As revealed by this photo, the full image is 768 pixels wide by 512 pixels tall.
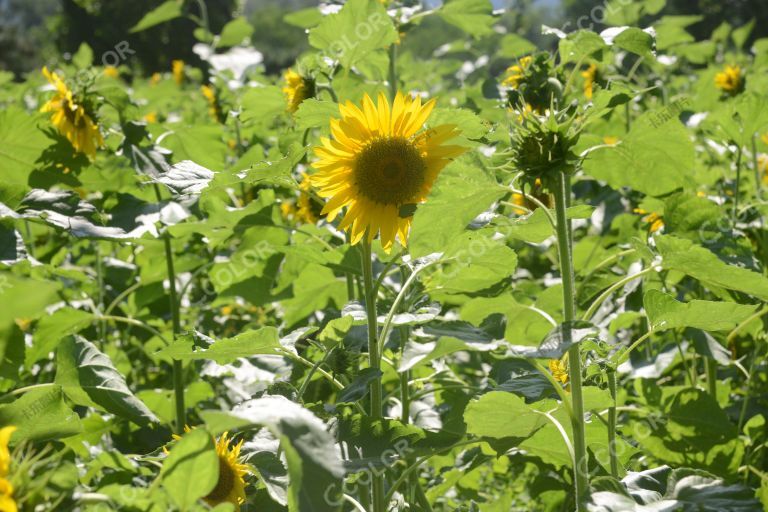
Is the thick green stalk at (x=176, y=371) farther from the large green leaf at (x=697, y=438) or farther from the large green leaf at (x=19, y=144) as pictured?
the large green leaf at (x=697, y=438)

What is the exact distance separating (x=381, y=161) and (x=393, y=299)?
18.3 inches

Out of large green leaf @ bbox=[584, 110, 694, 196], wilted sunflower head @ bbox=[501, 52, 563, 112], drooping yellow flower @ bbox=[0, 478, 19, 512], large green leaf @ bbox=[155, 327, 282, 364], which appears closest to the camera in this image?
drooping yellow flower @ bbox=[0, 478, 19, 512]

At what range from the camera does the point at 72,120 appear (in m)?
2.24

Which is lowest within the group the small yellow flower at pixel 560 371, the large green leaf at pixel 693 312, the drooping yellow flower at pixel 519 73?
the small yellow flower at pixel 560 371

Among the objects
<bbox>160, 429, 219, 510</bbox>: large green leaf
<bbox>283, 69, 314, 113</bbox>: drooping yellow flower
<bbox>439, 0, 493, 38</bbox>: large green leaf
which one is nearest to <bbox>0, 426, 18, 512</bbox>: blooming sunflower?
<bbox>160, 429, 219, 510</bbox>: large green leaf

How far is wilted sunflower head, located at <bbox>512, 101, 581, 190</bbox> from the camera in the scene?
1.23 meters

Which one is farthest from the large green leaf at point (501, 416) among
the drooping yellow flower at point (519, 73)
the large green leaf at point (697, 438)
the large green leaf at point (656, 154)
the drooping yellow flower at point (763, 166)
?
the drooping yellow flower at point (763, 166)

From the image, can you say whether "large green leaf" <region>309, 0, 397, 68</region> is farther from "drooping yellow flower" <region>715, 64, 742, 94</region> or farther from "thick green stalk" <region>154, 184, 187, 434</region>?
"drooping yellow flower" <region>715, 64, 742, 94</region>

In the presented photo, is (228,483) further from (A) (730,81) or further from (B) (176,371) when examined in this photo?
(A) (730,81)

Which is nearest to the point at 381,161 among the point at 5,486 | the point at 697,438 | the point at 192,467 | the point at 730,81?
the point at 192,467

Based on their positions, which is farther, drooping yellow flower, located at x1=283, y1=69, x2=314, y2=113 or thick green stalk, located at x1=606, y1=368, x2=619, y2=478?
drooping yellow flower, located at x1=283, y1=69, x2=314, y2=113

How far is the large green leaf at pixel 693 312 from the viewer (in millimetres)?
1277

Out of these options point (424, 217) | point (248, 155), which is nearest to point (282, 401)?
point (424, 217)

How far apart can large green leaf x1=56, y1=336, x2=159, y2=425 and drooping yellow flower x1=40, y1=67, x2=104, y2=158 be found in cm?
70
